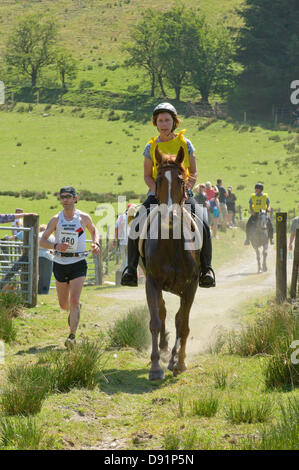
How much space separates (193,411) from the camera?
688cm

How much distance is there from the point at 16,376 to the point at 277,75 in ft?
242

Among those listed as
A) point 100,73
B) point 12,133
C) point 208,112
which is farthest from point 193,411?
point 100,73

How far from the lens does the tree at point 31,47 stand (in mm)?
101812

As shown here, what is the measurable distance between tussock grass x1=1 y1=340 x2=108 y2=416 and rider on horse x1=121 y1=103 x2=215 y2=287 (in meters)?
1.65

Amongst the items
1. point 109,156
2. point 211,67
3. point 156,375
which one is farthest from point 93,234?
point 211,67

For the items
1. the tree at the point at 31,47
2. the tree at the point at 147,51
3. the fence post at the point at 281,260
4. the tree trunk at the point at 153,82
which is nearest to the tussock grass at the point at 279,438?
the fence post at the point at 281,260

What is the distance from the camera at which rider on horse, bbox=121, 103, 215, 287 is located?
29.8ft

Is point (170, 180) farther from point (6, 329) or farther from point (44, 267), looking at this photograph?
point (44, 267)

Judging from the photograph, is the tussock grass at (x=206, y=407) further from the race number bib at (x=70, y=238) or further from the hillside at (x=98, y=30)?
the hillside at (x=98, y=30)

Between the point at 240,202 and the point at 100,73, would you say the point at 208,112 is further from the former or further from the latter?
the point at 240,202

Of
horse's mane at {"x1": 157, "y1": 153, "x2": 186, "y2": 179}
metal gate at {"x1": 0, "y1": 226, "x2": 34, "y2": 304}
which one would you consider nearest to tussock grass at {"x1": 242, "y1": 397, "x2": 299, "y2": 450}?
horse's mane at {"x1": 157, "y1": 153, "x2": 186, "y2": 179}

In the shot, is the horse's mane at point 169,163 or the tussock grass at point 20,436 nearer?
the tussock grass at point 20,436

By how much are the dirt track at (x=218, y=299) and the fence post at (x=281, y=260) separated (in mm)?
915

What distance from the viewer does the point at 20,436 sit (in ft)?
19.4
